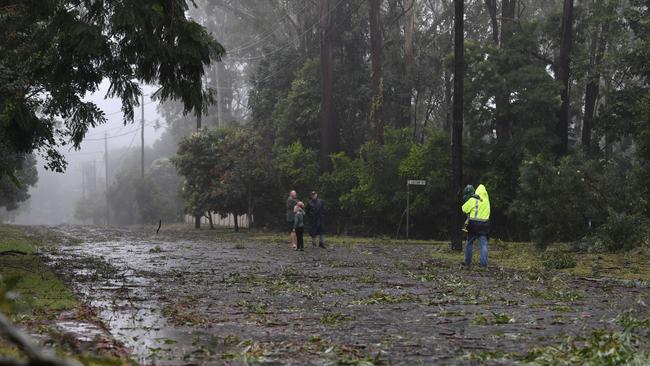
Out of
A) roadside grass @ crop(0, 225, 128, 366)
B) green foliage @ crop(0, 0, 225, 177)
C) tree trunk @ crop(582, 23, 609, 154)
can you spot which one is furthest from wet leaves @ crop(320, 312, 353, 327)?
tree trunk @ crop(582, 23, 609, 154)

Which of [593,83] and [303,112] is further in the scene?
[303,112]

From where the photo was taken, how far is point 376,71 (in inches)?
1729

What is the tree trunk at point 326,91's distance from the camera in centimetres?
4450

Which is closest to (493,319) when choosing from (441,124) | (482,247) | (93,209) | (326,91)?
(482,247)

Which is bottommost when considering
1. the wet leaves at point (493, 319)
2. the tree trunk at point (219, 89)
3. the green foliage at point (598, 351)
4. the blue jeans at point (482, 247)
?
the wet leaves at point (493, 319)

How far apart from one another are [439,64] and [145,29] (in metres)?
36.1

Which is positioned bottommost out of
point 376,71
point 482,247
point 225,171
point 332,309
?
point 332,309

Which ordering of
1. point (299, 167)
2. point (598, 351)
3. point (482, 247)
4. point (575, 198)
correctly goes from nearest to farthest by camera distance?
point (598, 351), point (482, 247), point (575, 198), point (299, 167)

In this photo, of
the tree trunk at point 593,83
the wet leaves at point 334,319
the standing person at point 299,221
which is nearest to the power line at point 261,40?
the tree trunk at point 593,83

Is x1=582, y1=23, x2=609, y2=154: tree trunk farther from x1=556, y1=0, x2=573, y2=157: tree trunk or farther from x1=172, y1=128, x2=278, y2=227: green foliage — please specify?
x1=172, y1=128, x2=278, y2=227: green foliage

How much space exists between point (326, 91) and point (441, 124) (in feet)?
55.0

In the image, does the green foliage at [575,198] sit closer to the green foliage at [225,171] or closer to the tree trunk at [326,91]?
the tree trunk at [326,91]

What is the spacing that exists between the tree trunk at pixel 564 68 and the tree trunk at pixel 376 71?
10176mm

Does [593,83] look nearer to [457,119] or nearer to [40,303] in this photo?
[457,119]
